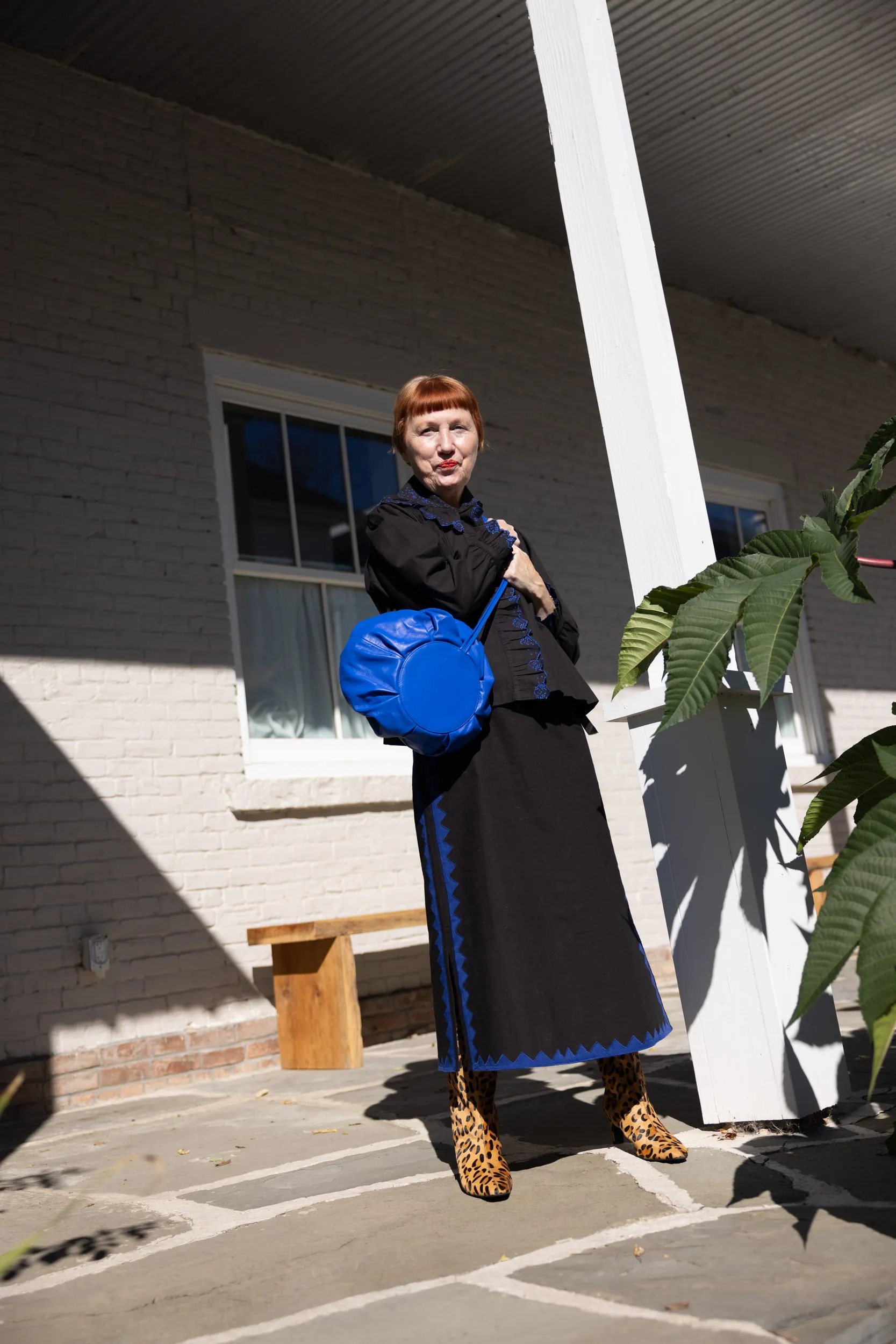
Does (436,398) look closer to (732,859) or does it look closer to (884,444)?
(884,444)

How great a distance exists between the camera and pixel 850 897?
143 cm

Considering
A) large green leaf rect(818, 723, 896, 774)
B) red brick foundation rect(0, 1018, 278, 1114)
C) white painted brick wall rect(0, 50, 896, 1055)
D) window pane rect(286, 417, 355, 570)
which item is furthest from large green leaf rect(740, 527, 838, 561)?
window pane rect(286, 417, 355, 570)

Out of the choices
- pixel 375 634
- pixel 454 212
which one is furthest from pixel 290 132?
pixel 375 634

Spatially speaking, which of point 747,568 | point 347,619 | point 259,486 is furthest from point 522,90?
point 747,568

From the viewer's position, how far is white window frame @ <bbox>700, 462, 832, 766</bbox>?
7.48 metres

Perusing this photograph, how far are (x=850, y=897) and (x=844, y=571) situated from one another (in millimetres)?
510

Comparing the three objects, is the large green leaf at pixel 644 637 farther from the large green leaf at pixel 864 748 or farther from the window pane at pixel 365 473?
the window pane at pixel 365 473

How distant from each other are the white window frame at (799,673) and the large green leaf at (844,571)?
225 inches

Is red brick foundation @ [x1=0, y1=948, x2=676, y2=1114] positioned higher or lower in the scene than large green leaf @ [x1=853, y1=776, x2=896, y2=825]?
lower

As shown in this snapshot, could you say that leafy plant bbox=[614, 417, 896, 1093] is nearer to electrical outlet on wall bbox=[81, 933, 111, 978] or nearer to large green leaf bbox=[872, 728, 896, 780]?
large green leaf bbox=[872, 728, 896, 780]

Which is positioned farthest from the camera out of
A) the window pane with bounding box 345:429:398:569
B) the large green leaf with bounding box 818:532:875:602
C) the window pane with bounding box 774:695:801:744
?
the window pane with bounding box 774:695:801:744

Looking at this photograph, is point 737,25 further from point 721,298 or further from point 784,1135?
point 784,1135

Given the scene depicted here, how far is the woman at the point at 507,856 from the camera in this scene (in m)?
2.21

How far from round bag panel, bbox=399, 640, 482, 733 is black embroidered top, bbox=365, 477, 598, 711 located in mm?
123
